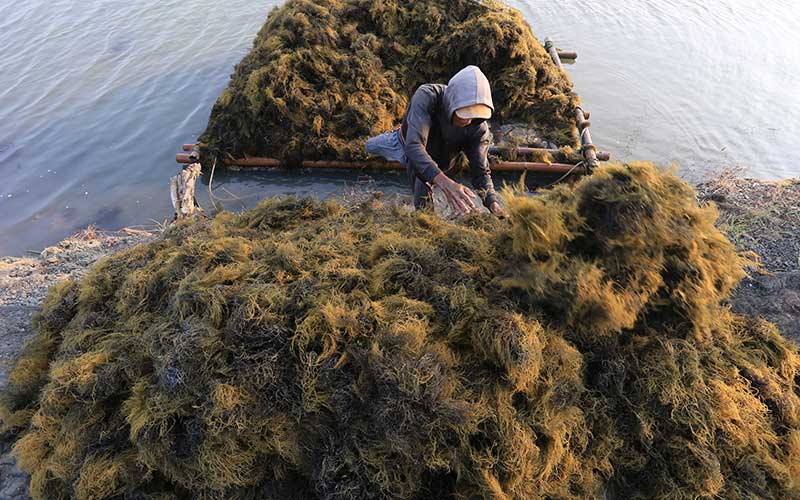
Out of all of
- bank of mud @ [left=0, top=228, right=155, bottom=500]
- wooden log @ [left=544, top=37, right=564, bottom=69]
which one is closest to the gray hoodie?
bank of mud @ [left=0, top=228, right=155, bottom=500]

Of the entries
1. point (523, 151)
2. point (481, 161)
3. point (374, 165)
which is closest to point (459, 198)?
point (481, 161)

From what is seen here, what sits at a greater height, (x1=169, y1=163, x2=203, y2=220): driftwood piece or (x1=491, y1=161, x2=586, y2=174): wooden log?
(x1=169, y1=163, x2=203, y2=220): driftwood piece

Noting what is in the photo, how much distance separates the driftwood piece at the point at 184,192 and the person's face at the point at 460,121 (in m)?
3.70

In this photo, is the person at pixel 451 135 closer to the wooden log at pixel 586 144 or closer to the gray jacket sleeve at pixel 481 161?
the gray jacket sleeve at pixel 481 161

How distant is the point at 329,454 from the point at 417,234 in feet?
5.53

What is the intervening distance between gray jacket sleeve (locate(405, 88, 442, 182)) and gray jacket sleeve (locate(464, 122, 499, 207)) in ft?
1.62

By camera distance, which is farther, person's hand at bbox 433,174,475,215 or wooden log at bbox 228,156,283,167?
wooden log at bbox 228,156,283,167

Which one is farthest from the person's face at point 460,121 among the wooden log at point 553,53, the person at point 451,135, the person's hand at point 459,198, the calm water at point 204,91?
the wooden log at point 553,53

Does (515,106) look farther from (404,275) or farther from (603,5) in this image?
(603,5)

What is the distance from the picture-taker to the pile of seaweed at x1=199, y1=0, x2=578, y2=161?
681cm

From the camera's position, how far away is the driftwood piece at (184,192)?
5874mm

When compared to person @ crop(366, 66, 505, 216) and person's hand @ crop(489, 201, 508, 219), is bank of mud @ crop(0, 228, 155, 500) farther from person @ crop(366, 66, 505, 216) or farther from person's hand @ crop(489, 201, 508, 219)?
person's hand @ crop(489, 201, 508, 219)

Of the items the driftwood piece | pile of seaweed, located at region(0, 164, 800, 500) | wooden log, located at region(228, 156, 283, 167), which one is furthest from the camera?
wooden log, located at region(228, 156, 283, 167)

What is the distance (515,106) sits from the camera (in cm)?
755
